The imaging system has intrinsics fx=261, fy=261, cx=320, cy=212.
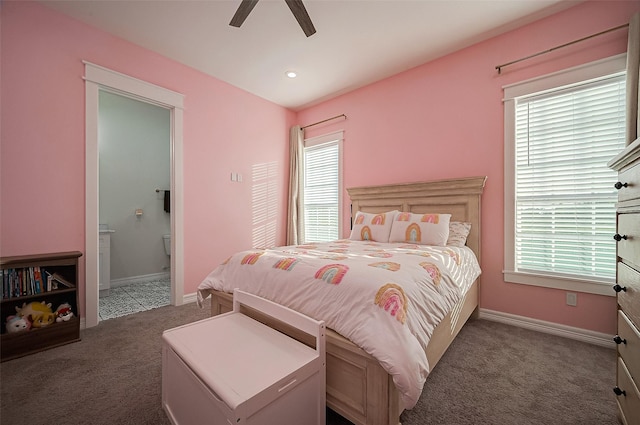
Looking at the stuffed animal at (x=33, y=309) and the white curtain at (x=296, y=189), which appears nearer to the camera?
the stuffed animal at (x=33, y=309)

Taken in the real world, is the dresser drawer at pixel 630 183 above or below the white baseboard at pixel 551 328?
above

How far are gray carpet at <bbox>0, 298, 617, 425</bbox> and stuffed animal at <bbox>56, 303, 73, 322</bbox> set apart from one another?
22 centimetres

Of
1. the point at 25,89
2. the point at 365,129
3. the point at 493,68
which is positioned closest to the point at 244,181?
the point at 365,129

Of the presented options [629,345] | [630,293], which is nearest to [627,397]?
[629,345]

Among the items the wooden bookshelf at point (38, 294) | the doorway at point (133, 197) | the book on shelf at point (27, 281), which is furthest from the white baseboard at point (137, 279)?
the book on shelf at point (27, 281)

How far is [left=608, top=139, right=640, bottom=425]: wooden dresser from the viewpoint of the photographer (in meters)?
1.04

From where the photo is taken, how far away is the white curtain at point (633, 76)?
1.85m

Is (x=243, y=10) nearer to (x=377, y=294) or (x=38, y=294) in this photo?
(x=377, y=294)

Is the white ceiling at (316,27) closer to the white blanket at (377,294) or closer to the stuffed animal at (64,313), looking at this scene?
the white blanket at (377,294)

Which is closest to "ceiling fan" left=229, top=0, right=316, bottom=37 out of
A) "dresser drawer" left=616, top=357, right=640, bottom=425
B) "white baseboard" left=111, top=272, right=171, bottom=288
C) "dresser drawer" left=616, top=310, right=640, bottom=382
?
"dresser drawer" left=616, top=310, right=640, bottom=382

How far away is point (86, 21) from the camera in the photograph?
2.41m

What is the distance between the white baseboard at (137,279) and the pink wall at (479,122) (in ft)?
10.6

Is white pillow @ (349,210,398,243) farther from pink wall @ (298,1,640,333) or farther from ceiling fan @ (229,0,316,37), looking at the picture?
ceiling fan @ (229,0,316,37)

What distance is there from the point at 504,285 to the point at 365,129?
2.45 m
